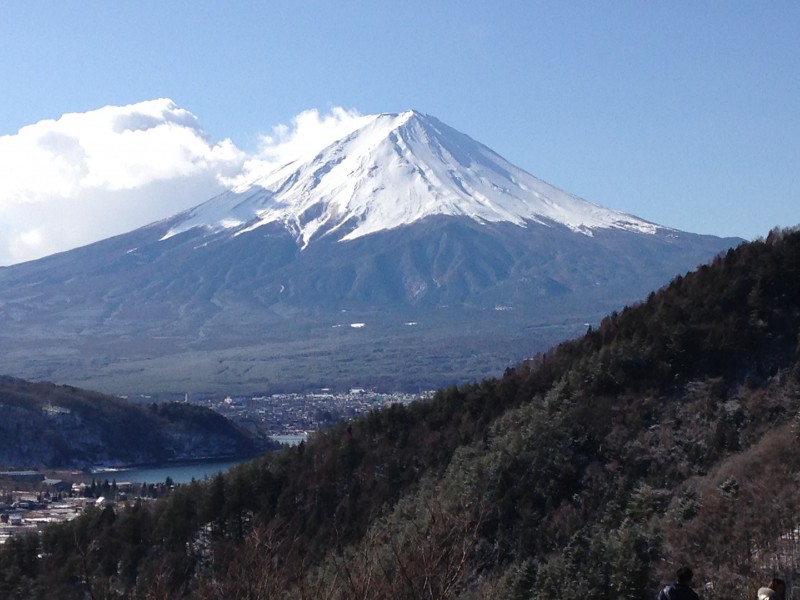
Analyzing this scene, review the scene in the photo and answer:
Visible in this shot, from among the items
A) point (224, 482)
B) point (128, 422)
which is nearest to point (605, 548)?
point (224, 482)

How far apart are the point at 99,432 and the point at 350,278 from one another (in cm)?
8997

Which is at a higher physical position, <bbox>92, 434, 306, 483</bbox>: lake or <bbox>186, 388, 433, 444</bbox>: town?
<bbox>186, 388, 433, 444</bbox>: town

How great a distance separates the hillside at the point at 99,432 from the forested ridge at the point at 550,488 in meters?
35.9

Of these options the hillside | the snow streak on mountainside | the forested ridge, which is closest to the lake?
the hillside

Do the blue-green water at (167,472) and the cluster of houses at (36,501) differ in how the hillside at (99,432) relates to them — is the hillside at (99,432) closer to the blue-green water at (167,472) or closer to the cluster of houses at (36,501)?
the blue-green water at (167,472)

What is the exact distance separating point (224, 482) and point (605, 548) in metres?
13.8

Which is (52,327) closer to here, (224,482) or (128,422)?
(128,422)

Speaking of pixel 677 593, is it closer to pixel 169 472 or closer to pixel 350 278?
pixel 169 472

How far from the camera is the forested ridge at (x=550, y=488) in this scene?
15.4 metres

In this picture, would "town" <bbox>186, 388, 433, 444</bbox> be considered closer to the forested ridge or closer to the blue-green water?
the blue-green water

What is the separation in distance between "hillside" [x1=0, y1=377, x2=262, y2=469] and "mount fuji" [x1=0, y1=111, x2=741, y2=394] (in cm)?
2920

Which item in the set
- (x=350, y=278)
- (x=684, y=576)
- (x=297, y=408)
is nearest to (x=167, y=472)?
(x=297, y=408)

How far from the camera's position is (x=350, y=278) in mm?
156000

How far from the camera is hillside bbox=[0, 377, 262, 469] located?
64688 mm
